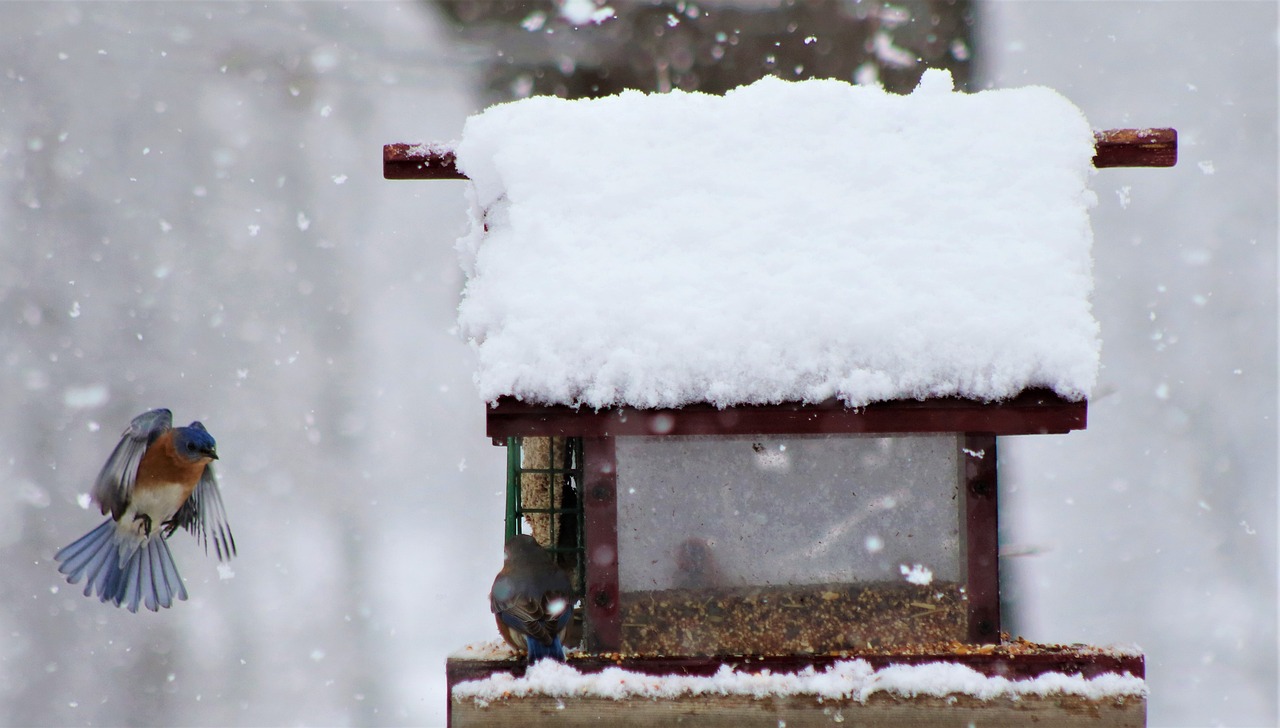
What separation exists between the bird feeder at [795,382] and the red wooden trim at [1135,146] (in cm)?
18

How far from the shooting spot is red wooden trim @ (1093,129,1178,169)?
2.85 meters

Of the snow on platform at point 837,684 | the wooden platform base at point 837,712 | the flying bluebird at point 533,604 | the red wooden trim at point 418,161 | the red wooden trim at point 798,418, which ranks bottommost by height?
the wooden platform base at point 837,712

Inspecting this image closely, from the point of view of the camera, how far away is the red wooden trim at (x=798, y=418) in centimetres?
231

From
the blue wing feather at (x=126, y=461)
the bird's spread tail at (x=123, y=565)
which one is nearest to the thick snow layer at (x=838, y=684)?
the blue wing feather at (x=126, y=461)

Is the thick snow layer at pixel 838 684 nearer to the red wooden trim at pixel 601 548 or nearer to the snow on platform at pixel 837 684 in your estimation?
the snow on platform at pixel 837 684

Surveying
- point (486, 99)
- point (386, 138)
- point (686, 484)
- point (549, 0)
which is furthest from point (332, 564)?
point (686, 484)

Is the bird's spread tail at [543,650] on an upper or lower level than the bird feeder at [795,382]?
lower

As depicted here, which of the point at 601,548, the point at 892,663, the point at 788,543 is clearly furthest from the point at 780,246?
the point at 892,663

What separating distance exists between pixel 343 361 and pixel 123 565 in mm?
3884

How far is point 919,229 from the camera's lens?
8.39 feet

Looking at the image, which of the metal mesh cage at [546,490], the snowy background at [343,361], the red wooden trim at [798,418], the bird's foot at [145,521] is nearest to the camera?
the red wooden trim at [798,418]

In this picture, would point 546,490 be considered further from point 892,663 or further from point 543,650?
point 892,663

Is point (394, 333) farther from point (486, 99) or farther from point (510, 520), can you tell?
point (510, 520)

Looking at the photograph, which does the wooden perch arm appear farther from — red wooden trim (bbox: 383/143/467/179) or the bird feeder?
the bird feeder
